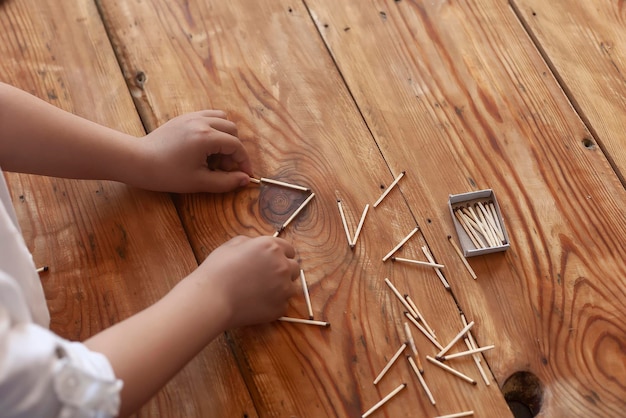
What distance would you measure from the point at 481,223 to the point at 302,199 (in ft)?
1.03

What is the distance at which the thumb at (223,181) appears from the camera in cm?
114

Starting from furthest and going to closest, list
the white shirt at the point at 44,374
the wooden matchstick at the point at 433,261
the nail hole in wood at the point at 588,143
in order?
the nail hole in wood at the point at 588,143 < the wooden matchstick at the point at 433,261 < the white shirt at the point at 44,374

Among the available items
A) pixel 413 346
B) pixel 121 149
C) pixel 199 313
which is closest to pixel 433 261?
pixel 413 346

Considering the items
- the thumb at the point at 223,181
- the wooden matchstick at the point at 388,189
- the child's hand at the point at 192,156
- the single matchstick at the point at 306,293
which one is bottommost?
the single matchstick at the point at 306,293

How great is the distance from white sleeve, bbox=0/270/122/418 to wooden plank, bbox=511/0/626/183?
94cm

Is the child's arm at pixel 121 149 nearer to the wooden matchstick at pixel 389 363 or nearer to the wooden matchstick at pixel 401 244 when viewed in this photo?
the wooden matchstick at pixel 401 244

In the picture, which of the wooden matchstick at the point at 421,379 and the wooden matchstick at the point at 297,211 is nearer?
the wooden matchstick at the point at 421,379

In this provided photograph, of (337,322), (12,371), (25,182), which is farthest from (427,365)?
(25,182)

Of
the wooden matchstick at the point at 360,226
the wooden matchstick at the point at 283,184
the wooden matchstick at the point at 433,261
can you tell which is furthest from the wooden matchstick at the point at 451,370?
the wooden matchstick at the point at 283,184

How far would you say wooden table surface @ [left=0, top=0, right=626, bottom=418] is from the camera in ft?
3.33

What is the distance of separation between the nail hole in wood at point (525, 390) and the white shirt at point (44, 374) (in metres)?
0.59

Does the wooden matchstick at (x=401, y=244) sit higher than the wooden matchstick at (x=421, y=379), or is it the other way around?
the wooden matchstick at (x=401, y=244)

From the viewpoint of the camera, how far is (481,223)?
1.12 m

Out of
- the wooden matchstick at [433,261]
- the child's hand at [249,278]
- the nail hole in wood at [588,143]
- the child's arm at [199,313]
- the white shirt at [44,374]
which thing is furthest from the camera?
the nail hole in wood at [588,143]
